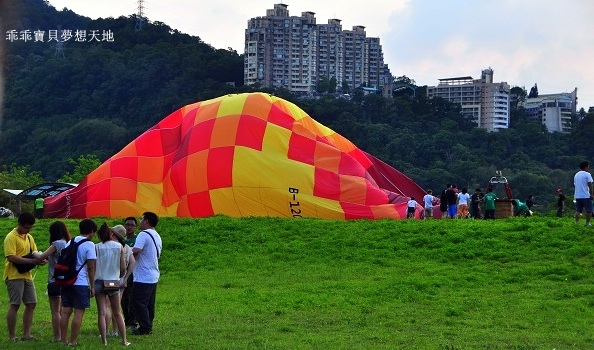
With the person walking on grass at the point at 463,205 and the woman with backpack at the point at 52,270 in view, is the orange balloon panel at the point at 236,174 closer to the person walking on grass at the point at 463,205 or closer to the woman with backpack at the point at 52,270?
the person walking on grass at the point at 463,205

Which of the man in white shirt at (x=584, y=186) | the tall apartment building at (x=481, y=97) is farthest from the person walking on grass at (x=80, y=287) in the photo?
the tall apartment building at (x=481, y=97)

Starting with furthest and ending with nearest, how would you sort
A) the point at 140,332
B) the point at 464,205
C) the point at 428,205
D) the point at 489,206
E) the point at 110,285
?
the point at 428,205 < the point at 464,205 < the point at 489,206 < the point at 140,332 < the point at 110,285

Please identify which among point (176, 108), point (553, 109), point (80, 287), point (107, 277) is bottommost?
point (80, 287)

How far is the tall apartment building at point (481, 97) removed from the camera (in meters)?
113

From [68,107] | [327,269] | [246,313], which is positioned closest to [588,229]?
[327,269]

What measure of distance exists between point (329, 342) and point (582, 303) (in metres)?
5.65

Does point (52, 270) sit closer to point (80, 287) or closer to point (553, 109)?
point (80, 287)

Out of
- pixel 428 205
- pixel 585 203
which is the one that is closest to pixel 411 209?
pixel 428 205

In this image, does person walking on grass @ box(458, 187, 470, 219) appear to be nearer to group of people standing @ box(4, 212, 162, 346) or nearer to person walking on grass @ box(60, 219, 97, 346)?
group of people standing @ box(4, 212, 162, 346)

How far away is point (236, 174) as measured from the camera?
30.2 m

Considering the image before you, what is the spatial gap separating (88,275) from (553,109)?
360 ft

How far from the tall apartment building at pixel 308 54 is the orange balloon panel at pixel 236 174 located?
3451 inches

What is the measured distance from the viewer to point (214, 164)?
30469 millimetres

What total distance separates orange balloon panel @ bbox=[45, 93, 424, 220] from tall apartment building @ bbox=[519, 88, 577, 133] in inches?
3094
